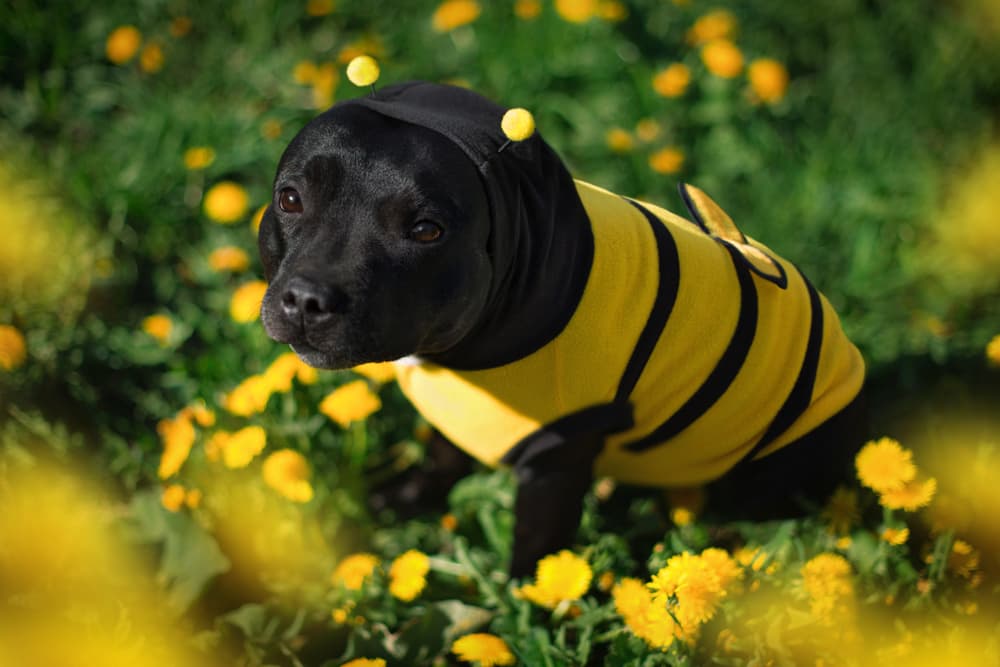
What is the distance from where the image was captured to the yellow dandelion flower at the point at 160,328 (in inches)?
109

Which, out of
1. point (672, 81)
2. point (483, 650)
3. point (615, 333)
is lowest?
point (483, 650)

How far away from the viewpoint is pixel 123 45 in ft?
11.1

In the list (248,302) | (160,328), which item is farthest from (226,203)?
(248,302)

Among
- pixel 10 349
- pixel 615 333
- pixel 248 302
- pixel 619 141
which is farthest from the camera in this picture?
pixel 619 141

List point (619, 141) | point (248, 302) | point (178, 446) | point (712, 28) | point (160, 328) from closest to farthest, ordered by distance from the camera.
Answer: point (178, 446)
point (248, 302)
point (160, 328)
point (619, 141)
point (712, 28)

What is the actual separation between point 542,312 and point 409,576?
73 centimetres

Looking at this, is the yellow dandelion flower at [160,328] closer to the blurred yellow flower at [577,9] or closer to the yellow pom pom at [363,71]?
the yellow pom pom at [363,71]

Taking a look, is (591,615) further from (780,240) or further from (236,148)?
(236,148)

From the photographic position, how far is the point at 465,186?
1.66 m

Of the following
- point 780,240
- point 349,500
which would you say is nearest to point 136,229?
point 349,500

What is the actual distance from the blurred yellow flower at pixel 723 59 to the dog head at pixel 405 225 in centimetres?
181

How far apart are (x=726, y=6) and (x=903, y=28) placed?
0.77 meters

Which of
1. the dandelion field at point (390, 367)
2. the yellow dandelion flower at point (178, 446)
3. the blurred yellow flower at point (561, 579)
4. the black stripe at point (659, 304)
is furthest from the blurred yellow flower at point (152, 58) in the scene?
the blurred yellow flower at point (561, 579)

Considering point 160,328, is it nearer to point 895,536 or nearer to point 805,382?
point 805,382
